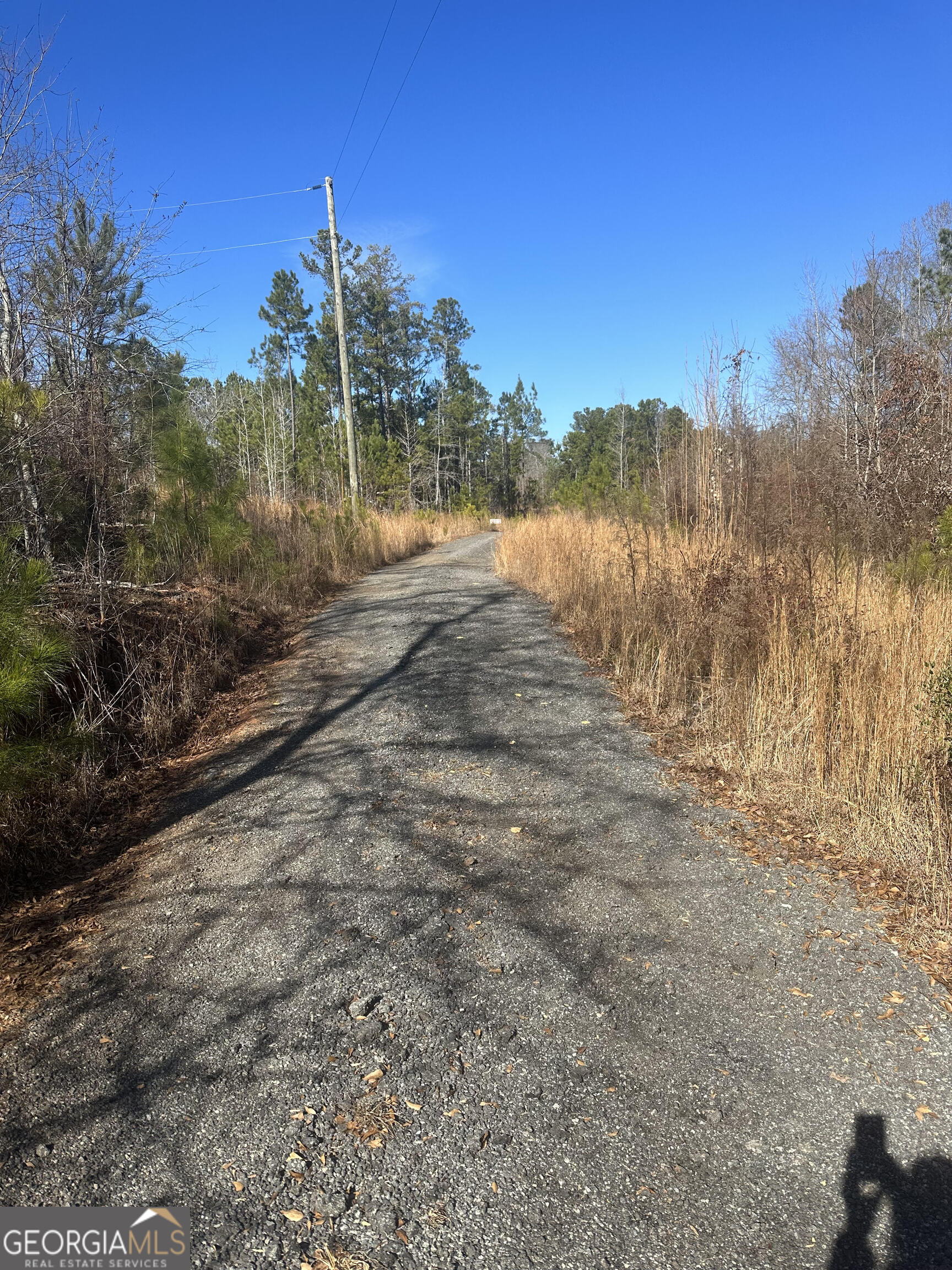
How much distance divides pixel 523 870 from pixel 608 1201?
1637mm

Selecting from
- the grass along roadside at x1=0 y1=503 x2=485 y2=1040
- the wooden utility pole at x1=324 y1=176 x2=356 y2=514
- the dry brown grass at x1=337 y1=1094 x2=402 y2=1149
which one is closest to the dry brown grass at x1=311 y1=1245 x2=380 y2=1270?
the dry brown grass at x1=337 y1=1094 x2=402 y2=1149

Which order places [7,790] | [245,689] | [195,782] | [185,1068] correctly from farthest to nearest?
[245,689] < [195,782] < [7,790] < [185,1068]

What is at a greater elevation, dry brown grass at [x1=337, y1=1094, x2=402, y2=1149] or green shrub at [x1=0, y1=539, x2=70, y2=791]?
green shrub at [x1=0, y1=539, x2=70, y2=791]

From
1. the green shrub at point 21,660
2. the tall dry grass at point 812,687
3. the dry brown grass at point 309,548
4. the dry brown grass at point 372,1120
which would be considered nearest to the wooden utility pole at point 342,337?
the dry brown grass at point 309,548

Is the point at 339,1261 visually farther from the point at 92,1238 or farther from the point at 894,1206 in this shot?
the point at 894,1206

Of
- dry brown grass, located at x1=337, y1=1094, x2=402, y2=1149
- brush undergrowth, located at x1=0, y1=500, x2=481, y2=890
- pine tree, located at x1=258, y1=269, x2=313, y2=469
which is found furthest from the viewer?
pine tree, located at x1=258, y1=269, x2=313, y2=469

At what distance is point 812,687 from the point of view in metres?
4.27

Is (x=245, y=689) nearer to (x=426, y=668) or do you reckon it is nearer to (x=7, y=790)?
(x=426, y=668)

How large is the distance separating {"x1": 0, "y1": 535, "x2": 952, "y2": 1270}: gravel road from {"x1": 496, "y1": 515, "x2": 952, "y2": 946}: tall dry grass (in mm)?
484

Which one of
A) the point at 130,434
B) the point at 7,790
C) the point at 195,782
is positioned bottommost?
the point at 195,782

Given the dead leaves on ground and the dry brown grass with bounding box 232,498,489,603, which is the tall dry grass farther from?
the dry brown grass with bounding box 232,498,489,603

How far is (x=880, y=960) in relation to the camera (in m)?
2.73

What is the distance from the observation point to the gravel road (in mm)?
1812

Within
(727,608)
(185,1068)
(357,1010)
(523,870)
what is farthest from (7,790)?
(727,608)
